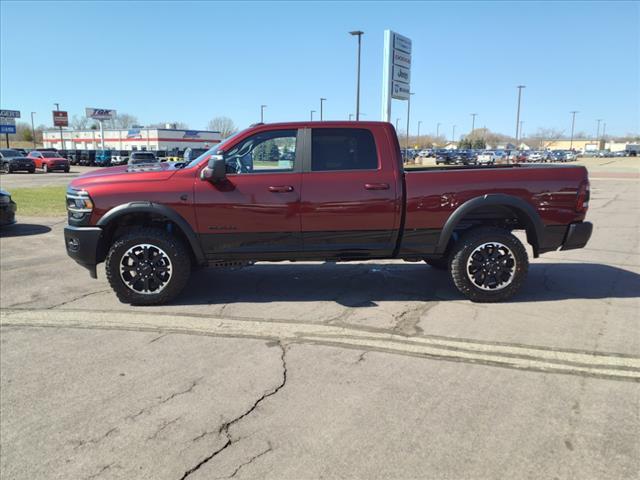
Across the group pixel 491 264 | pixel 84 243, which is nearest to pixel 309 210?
pixel 491 264

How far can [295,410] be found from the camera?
3312mm

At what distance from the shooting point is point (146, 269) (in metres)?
5.48

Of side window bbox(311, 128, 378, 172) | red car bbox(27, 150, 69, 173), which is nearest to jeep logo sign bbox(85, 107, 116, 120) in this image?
red car bbox(27, 150, 69, 173)

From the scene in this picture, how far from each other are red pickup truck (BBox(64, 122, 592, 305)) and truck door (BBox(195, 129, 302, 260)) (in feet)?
0.04

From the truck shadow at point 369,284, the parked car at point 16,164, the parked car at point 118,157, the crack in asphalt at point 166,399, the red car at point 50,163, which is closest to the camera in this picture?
the crack in asphalt at point 166,399

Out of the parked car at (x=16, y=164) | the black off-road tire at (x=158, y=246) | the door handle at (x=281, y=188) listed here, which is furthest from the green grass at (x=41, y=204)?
the parked car at (x=16, y=164)

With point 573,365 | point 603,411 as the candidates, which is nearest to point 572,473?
point 603,411

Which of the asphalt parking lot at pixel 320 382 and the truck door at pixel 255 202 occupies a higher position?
the truck door at pixel 255 202

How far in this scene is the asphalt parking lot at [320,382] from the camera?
2791mm

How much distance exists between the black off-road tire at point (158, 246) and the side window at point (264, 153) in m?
1.05

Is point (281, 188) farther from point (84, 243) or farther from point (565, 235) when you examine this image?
point (565, 235)

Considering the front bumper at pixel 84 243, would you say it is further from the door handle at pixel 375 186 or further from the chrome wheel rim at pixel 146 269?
the door handle at pixel 375 186

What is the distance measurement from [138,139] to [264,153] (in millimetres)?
98138

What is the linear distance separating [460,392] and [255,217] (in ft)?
9.37
